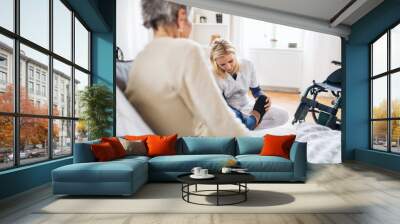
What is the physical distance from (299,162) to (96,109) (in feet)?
13.8

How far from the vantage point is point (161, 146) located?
673cm

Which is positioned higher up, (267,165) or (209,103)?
(209,103)

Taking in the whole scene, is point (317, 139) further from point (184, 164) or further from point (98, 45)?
point (98, 45)

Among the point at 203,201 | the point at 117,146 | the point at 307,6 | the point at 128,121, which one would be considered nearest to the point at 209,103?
the point at 128,121

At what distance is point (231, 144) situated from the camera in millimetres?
7027

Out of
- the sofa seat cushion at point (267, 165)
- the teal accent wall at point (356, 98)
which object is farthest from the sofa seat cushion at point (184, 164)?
the teal accent wall at point (356, 98)

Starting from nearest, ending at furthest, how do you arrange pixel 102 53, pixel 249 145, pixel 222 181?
pixel 222 181, pixel 249 145, pixel 102 53

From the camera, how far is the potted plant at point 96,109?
24.9 ft

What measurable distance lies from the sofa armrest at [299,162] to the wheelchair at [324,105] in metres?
3.28

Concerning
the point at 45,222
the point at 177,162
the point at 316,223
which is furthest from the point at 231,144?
the point at 45,222

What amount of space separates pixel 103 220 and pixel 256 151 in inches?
145

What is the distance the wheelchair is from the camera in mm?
9336

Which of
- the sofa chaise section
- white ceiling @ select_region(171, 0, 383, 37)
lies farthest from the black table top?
white ceiling @ select_region(171, 0, 383, 37)

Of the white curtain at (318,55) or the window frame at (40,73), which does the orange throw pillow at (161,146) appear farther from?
the white curtain at (318,55)
